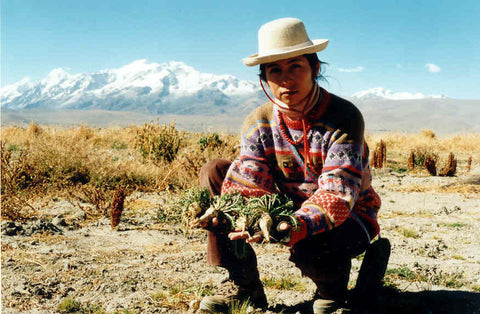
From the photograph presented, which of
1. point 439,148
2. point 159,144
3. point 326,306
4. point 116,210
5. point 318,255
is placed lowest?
point 326,306

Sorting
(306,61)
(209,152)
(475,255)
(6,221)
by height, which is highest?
(306,61)

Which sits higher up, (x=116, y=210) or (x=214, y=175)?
(x=214, y=175)

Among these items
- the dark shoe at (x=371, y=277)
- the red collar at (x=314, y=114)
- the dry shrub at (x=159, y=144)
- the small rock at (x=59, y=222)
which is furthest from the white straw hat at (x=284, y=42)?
the dry shrub at (x=159, y=144)

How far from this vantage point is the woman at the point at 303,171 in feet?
6.58

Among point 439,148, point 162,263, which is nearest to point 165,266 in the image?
point 162,263

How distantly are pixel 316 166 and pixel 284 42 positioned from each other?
2.15 ft

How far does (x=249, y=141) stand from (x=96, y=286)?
1.56 metres

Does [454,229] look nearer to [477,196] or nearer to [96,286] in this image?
[477,196]

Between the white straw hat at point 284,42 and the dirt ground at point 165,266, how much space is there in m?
1.42

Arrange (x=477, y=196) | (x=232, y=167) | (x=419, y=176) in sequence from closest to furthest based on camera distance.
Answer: (x=232, y=167)
(x=477, y=196)
(x=419, y=176)

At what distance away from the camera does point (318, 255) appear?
211 cm

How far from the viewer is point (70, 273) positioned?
3201 millimetres

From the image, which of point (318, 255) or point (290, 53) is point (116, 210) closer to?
point (318, 255)

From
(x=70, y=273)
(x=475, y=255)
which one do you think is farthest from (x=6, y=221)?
(x=475, y=255)
